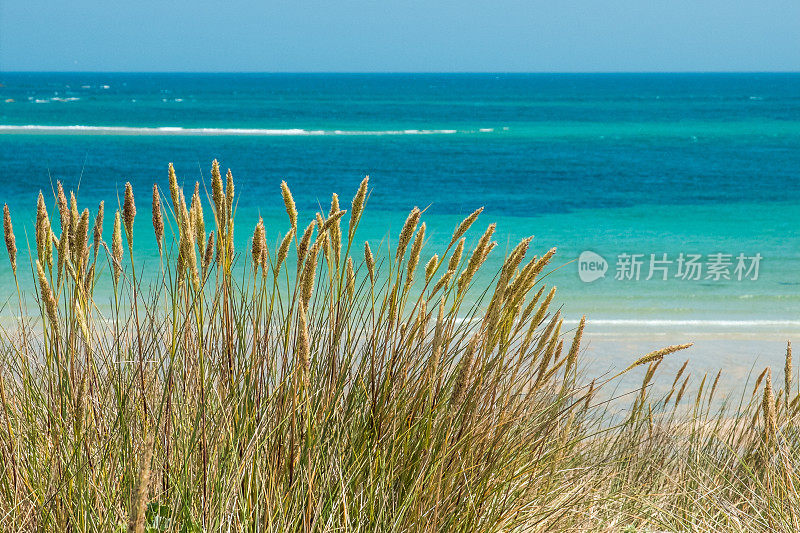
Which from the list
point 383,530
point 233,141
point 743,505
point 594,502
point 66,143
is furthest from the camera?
point 233,141

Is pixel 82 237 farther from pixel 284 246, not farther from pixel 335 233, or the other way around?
pixel 335 233

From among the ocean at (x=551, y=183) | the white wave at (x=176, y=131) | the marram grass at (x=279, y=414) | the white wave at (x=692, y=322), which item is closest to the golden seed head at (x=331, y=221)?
the marram grass at (x=279, y=414)

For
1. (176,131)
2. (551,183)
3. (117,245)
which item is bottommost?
(176,131)

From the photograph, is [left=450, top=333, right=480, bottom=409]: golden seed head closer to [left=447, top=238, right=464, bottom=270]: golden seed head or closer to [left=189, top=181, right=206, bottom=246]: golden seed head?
[left=447, top=238, right=464, bottom=270]: golden seed head

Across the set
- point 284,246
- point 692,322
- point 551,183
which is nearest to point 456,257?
point 284,246

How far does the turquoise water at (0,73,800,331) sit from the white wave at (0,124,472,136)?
6.5 inches

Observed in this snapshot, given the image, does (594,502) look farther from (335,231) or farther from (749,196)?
(749,196)

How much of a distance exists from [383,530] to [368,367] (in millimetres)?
448

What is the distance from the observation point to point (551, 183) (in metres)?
24.1

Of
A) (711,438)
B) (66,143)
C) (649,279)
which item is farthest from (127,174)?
(711,438)

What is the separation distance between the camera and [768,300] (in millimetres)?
10242

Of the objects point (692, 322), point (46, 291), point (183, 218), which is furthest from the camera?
point (692, 322)

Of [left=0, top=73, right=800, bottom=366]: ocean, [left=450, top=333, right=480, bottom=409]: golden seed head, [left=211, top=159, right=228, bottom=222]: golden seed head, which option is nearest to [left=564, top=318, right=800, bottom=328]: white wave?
[left=0, top=73, right=800, bottom=366]: ocean

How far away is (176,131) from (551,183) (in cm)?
2514
